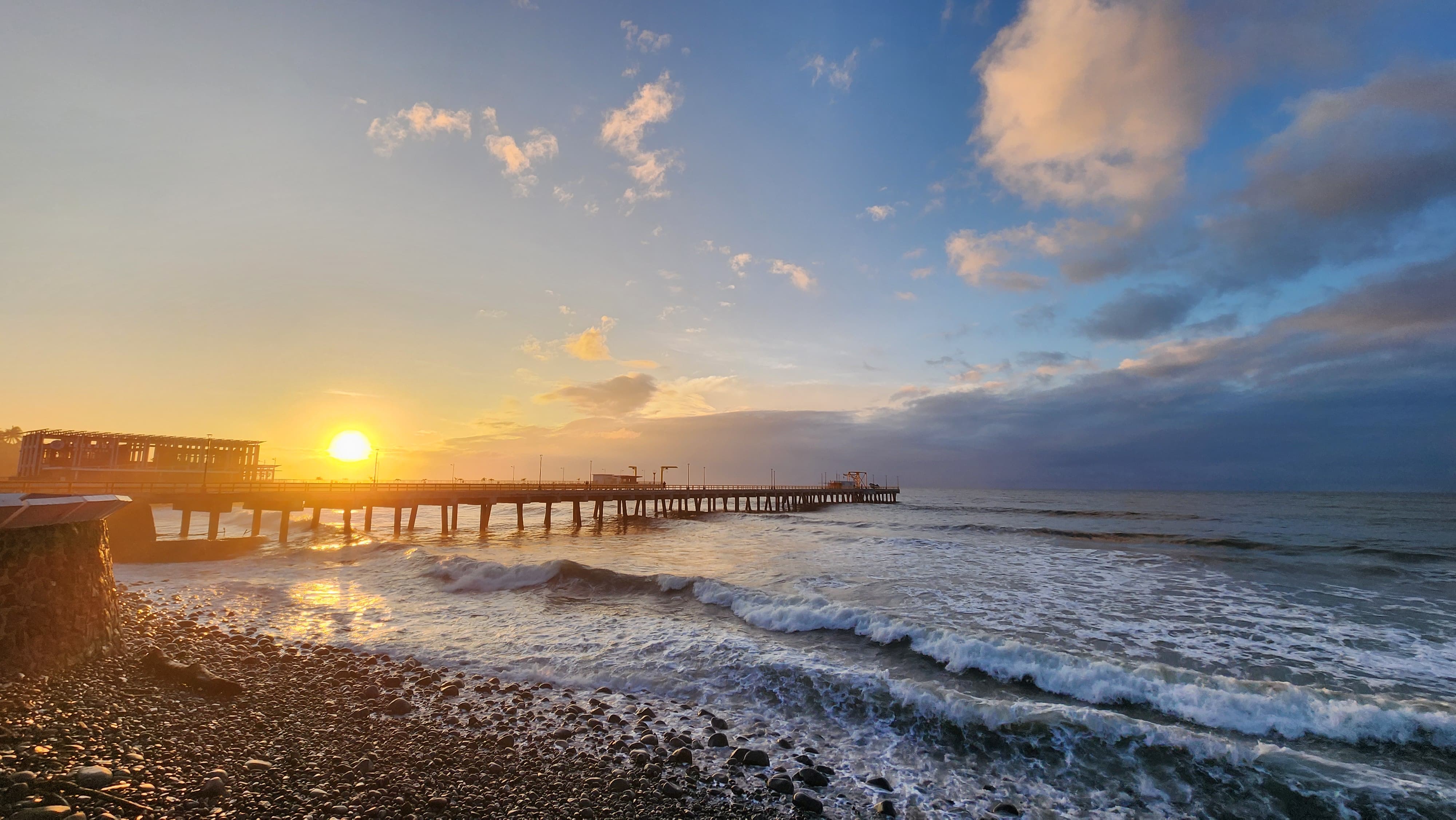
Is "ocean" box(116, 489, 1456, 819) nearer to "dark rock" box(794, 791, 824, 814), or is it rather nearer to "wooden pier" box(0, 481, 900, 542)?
"dark rock" box(794, 791, 824, 814)

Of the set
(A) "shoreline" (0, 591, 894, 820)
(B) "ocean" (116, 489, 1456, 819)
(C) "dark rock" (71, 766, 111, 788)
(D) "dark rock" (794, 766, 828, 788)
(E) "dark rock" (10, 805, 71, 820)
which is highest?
(E) "dark rock" (10, 805, 71, 820)

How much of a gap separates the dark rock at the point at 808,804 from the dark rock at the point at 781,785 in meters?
0.20

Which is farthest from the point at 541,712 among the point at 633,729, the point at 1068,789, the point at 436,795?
the point at 1068,789

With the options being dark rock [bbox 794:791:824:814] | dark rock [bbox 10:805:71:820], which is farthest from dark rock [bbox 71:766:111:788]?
dark rock [bbox 794:791:824:814]

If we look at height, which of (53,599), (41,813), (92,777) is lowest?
(92,777)

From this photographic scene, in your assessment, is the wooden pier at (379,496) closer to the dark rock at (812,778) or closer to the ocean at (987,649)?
the ocean at (987,649)

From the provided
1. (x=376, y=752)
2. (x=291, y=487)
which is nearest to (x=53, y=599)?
(x=376, y=752)

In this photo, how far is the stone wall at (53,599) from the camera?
848 centimetres

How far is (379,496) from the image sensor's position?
1574 inches

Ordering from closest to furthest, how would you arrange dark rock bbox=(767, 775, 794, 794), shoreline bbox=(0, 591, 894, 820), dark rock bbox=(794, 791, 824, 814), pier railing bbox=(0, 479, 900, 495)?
shoreline bbox=(0, 591, 894, 820)
dark rock bbox=(794, 791, 824, 814)
dark rock bbox=(767, 775, 794, 794)
pier railing bbox=(0, 479, 900, 495)

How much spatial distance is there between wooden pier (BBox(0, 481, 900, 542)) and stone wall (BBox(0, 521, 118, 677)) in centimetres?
1440

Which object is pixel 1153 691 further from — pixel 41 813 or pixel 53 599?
pixel 53 599

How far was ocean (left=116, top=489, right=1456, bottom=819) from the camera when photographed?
7.72 meters

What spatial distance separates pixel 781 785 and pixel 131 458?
5268cm
